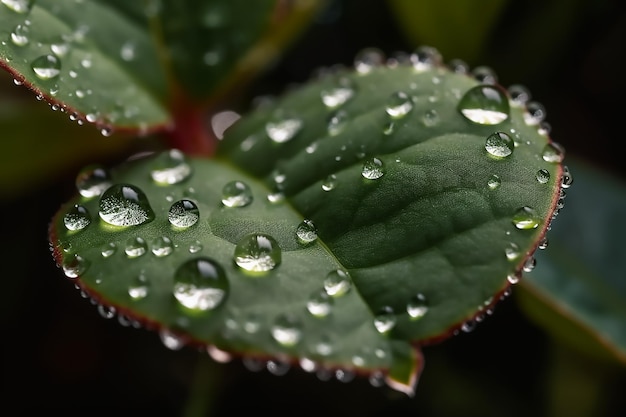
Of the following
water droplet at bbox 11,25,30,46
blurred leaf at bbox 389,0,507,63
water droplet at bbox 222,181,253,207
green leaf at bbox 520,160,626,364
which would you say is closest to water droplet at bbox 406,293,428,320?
water droplet at bbox 222,181,253,207

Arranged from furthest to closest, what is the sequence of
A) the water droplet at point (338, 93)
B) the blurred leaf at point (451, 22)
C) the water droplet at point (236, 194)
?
the blurred leaf at point (451, 22) → the water droplet at point (338, 93) → the water droplet at point (236, 194)

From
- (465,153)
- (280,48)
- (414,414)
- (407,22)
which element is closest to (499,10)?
(407,22)

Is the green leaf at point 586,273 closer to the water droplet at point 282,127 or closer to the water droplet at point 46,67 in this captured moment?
the water droplet at point 282,127

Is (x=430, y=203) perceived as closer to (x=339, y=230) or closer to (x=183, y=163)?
(x=339, y=230)

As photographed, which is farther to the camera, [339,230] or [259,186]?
[259,186]

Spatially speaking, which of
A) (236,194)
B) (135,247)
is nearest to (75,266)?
(135,247)

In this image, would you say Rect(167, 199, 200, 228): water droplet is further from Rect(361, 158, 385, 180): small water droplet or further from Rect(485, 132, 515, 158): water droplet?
Rect(485, 132, 515, 158): water droplet

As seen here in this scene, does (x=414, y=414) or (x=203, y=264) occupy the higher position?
(x=203, y=264)

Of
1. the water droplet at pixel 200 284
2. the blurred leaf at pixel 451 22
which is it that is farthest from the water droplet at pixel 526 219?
the blurred leaf at pixel 451 22

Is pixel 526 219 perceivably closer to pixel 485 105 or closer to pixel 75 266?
pixel 485 105
